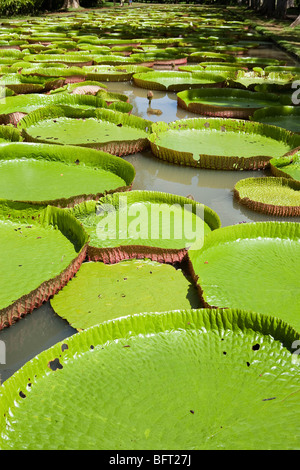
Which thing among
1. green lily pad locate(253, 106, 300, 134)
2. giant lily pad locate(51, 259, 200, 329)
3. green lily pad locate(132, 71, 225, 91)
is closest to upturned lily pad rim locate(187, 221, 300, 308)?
giant lily pad locate(51, 259, 200, 329)

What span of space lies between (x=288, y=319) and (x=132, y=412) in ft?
2.52

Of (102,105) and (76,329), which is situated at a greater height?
(102,105)

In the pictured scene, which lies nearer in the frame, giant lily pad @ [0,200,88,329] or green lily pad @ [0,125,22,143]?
giant lily pad @ [0,200,88,329]

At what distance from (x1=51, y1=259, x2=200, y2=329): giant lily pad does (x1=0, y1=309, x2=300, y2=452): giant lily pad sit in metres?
0.21

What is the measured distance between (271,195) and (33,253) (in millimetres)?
1656

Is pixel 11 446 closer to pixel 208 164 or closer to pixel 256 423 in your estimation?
pixel 256 423

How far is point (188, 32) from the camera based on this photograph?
14.6 meters

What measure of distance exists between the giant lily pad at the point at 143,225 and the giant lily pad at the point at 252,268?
135 mm

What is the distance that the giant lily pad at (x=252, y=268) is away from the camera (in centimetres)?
186

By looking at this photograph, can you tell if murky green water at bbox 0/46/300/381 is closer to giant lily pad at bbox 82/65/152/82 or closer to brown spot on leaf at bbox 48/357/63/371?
giant lily pad at bbox 82/65/152/82

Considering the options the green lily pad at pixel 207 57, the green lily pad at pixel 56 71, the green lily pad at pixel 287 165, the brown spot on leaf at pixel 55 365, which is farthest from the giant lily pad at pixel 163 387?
the green lily pad at pixel 207 57

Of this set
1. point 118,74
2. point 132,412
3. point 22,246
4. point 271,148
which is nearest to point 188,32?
point 118,74

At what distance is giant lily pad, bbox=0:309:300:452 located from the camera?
4.08 feet
